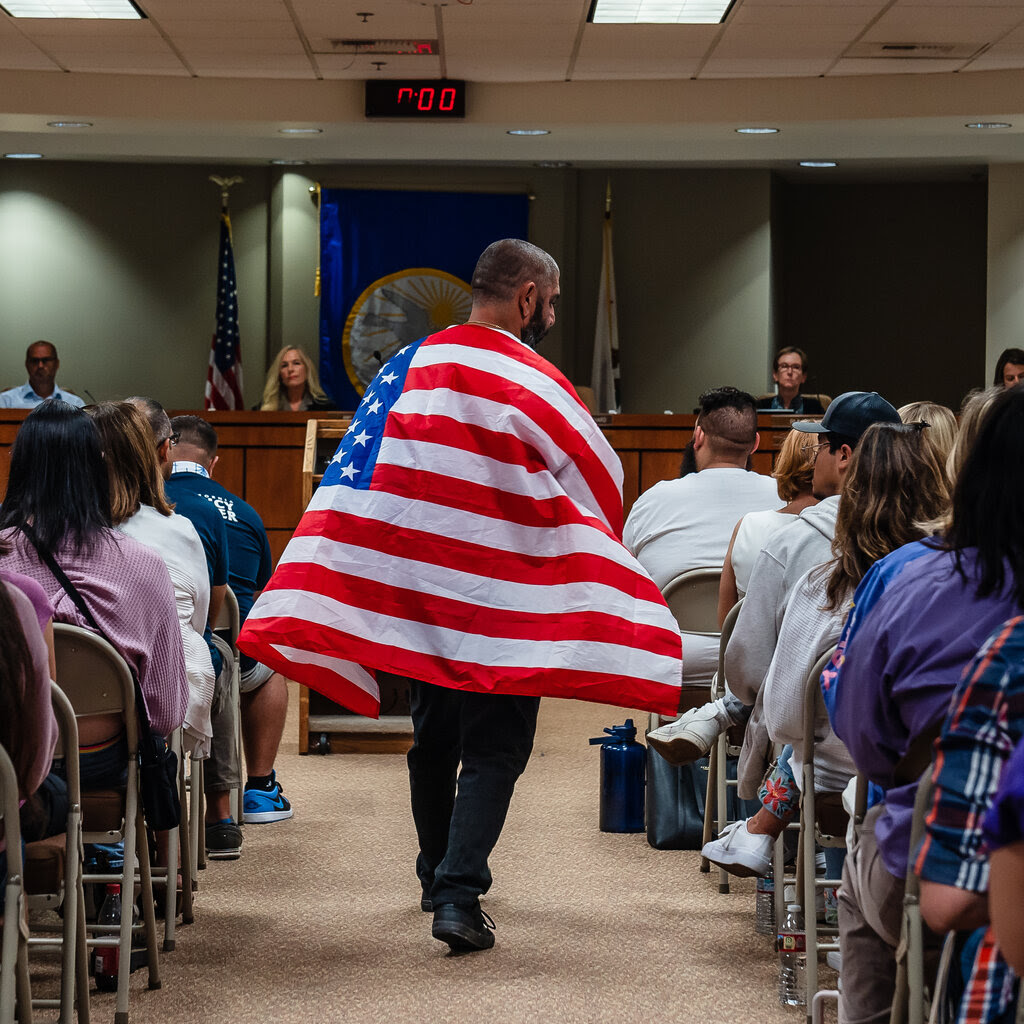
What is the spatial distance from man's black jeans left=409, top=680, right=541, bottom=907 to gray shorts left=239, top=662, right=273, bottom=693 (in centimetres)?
117

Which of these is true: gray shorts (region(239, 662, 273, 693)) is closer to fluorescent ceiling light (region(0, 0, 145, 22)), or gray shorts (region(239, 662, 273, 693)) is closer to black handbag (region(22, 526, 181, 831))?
black handbag (region(22, 526, 181, 831))

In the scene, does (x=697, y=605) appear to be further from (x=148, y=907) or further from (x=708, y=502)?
(x=148, y=907)

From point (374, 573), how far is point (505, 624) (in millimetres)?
327

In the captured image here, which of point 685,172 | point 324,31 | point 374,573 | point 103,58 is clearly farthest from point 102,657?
point 685,172

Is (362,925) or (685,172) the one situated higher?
(685,172)

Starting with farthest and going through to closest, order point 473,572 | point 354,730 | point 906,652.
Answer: point 354,730 → point 473,572 → point 906,652

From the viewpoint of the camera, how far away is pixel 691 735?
3209 millimetres

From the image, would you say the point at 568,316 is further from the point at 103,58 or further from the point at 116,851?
the point at 116,851

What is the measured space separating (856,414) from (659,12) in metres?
5.18

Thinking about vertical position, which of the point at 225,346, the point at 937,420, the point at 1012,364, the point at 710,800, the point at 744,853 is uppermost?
the point at 225,346

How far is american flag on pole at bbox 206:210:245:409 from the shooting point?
10258 mm

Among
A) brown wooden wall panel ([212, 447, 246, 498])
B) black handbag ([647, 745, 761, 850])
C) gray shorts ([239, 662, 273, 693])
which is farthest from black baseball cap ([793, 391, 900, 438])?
brown wooden wall panel ([212, 447, 246, 498])

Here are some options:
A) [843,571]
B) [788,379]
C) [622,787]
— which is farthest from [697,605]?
[788,379]

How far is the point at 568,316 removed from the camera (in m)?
→ 11.2
